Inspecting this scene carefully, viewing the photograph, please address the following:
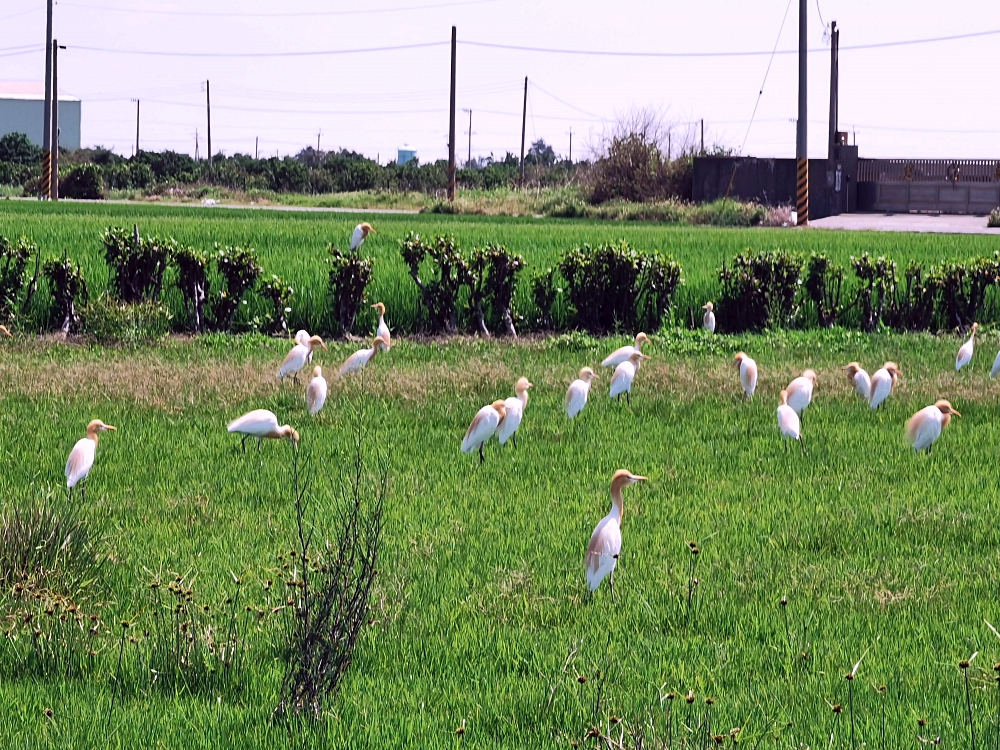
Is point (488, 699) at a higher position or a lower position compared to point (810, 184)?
lower

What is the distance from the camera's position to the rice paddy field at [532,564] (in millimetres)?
5316

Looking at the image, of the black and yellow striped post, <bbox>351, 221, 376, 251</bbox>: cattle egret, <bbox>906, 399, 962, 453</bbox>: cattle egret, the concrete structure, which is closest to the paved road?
the black and yellow striped post

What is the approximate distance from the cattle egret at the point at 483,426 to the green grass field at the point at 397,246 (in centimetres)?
939

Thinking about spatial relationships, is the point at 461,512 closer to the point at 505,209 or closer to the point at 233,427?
the point at 233,427

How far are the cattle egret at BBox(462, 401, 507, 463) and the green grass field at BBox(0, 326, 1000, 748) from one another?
0.23 meters

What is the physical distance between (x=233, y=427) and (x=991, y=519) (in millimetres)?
5576

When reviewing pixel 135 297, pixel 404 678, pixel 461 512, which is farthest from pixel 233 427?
pixel 135 297

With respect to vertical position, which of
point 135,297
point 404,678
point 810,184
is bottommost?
point 404,678

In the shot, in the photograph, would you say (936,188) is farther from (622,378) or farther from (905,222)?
(622,378)

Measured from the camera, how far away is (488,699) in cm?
548

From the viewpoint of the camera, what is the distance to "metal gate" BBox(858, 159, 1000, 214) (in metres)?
53.3

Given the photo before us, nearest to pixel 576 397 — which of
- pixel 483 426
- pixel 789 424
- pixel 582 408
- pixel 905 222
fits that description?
pixel 582 408

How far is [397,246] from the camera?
2323 centimetres

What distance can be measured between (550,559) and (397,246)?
1615 centimetres
